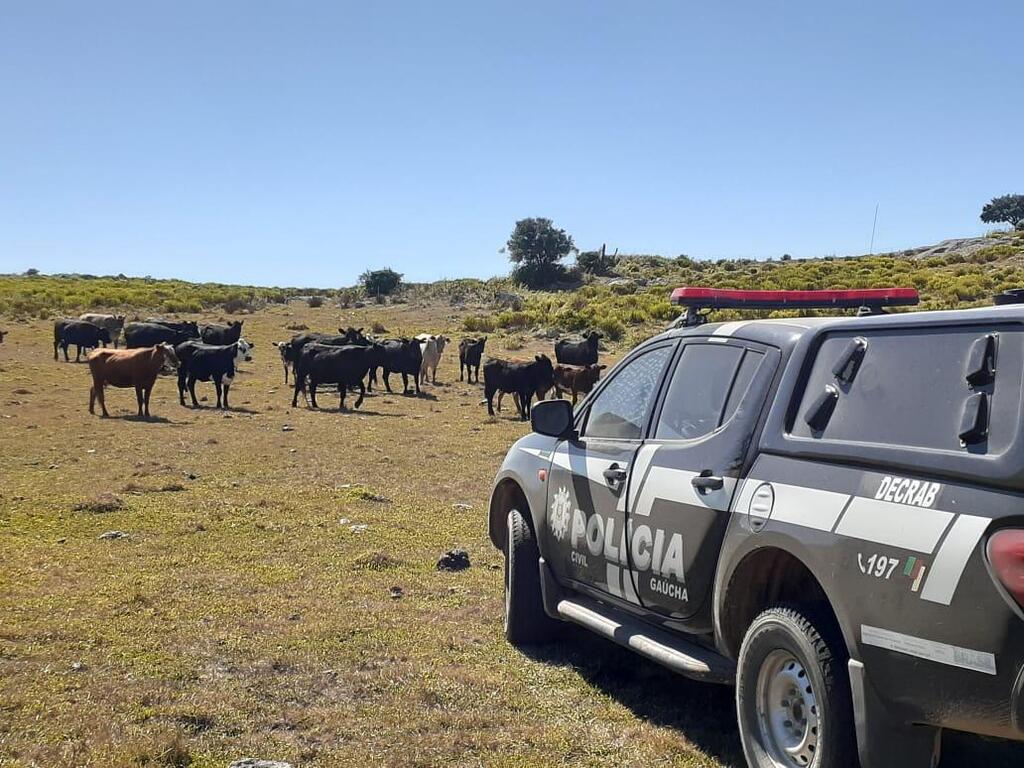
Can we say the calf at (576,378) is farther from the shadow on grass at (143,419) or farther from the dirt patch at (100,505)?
the dirt patch at (100,505)

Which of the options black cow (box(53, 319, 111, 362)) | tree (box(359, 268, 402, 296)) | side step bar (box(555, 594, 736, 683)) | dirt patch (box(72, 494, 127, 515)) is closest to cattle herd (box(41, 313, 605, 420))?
black cow (box(53, 319, 111, 362))

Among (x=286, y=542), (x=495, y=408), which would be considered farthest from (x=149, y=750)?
(x=495, y=408)

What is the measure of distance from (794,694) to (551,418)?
9.37 feet

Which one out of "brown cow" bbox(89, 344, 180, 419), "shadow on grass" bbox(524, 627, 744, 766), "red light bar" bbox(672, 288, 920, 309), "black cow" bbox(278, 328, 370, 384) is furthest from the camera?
"black cow" bbox(278, 328, 370, 384)

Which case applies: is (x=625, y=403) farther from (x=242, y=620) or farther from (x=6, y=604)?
(x=6, y=604)

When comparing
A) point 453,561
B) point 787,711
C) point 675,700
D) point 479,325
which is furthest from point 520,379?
point 479,325

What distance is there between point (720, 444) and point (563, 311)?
4567 cm

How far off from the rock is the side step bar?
322 cm

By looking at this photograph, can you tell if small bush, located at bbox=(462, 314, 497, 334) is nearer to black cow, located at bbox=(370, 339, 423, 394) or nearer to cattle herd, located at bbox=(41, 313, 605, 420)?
cattle herd, located at bbox=(41, 313, 605, 420)

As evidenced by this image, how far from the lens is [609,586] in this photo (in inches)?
246

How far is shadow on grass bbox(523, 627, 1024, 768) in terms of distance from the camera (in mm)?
5074

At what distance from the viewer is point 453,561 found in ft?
33.1

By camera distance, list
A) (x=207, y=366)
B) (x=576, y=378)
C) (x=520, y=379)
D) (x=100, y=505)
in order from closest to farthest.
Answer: (x=100, y=505), (x=520, y=379), (x=576, y=378), (x=207, y=366)

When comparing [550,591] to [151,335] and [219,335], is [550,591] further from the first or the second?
[151,335]
